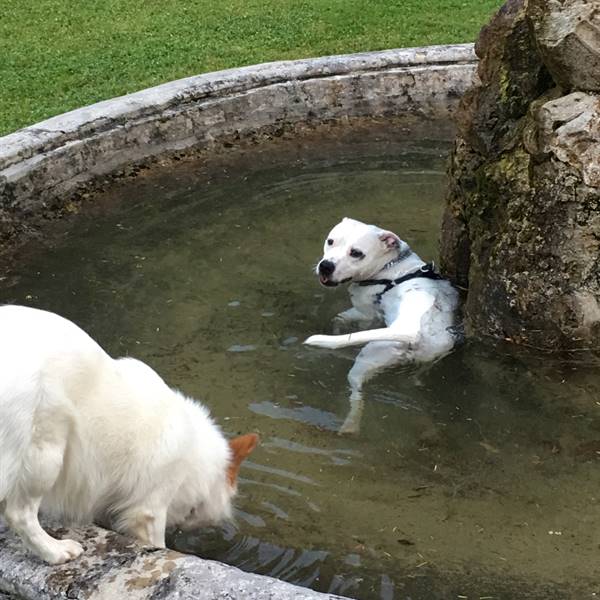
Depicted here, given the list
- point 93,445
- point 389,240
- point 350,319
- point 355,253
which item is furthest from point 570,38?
point 93,445

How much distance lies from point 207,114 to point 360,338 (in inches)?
146

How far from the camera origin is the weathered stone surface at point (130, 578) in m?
2.95

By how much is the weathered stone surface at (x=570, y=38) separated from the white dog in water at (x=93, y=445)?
259cm

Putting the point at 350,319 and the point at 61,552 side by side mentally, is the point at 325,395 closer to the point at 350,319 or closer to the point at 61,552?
the point at 350,319

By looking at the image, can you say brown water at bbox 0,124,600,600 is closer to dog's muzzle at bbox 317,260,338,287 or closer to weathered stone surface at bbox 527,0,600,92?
dog's muzzle at bbox 317,260,338,287

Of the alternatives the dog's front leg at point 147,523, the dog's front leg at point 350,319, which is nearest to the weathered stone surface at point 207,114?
the dog's front leg at point 350,319

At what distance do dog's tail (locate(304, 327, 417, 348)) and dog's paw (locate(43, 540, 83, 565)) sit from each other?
197 centimetres

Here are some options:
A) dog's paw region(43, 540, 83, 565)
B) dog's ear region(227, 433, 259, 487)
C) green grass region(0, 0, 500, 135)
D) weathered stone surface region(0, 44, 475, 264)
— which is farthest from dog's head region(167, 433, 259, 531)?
green grass region(0, 0, 500, 135)

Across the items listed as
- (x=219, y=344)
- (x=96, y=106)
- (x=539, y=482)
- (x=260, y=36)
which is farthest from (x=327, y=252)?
(x=260, y=36)

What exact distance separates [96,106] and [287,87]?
5.95 feet

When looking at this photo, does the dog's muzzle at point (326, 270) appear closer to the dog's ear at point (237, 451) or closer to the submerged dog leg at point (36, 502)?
the dog's ear at point (237, 451)

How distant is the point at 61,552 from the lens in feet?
10.6

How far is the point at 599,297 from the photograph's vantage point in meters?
5.16

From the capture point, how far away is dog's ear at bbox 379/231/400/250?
19.2 feet
